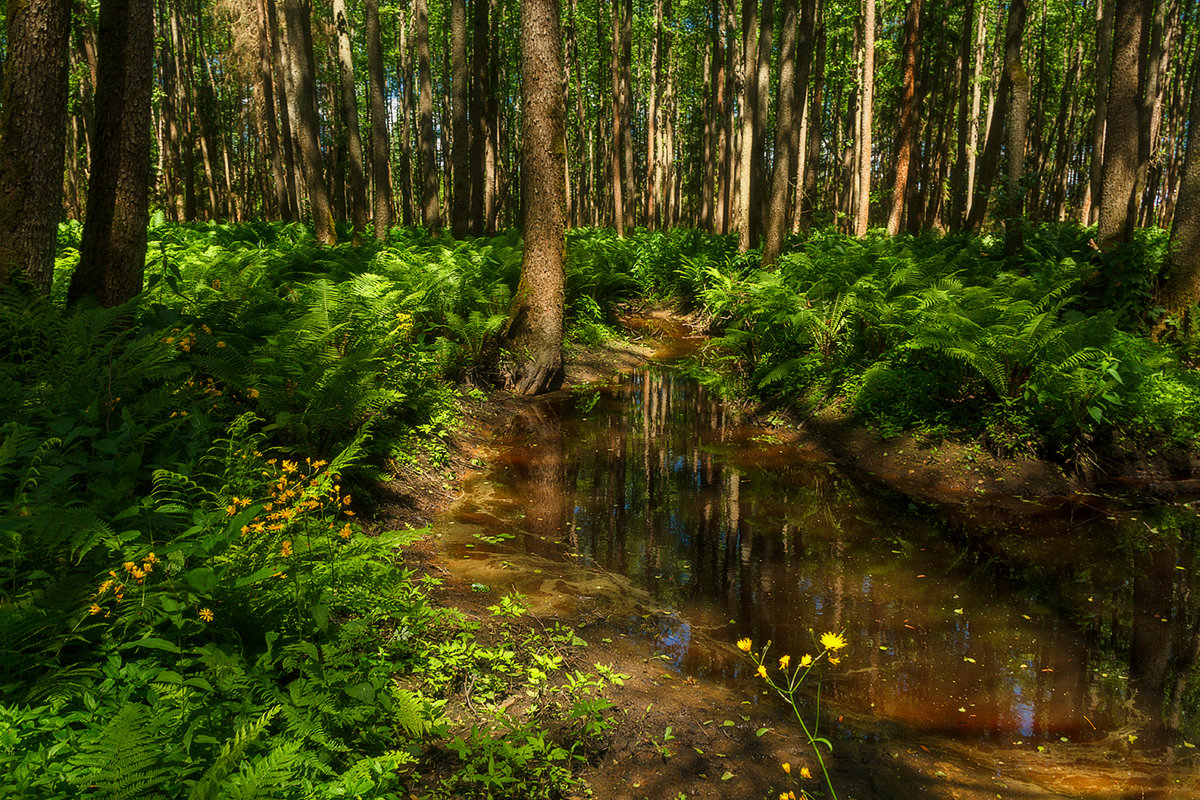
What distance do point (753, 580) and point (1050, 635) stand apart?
1.79 meters

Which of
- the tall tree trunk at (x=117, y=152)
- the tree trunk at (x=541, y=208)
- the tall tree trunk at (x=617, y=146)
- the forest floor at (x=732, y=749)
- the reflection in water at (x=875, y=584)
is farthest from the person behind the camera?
the tall tree trunk at (x=617, y=146)

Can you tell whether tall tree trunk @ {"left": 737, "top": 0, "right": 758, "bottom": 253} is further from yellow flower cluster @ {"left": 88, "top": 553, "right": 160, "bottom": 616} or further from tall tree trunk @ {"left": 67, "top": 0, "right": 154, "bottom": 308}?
yellow flower cluster @ {"left": 88, "top": 553, "right": 160, "bottom": 616}

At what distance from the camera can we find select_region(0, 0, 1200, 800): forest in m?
2.81

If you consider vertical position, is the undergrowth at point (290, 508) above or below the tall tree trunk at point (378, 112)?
below

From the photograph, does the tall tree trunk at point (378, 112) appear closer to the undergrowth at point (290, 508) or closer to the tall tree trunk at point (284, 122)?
the tall tree trunk at point (284, 122)

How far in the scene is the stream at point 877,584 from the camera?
11.8ft

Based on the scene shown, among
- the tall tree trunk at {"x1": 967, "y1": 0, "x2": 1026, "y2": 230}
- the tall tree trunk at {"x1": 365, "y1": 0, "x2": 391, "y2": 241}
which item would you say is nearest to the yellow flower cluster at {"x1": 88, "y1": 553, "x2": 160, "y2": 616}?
the tall tree trunk at {"x1": 365, "y1": 0, "x2": 391, "y2": 241}

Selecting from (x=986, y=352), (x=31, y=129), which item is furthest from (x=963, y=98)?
(x=31, y=129)

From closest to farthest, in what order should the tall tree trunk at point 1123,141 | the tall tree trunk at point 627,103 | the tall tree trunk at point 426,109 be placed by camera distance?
the tall tree trunk at point 1123,141 < the tall tree trunk at point 426,109 < the tall tree trunk at point 627,103

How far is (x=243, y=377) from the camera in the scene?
17.2 ft

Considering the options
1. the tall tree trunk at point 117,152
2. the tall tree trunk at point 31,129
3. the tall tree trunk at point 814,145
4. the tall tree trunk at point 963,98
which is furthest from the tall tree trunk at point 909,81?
the tall tree trunk at point 31,129

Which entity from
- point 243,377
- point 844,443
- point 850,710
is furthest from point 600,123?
point 850,710

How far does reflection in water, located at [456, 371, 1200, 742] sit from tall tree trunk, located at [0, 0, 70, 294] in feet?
12.6

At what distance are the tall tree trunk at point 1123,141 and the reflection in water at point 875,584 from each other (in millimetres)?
5590
